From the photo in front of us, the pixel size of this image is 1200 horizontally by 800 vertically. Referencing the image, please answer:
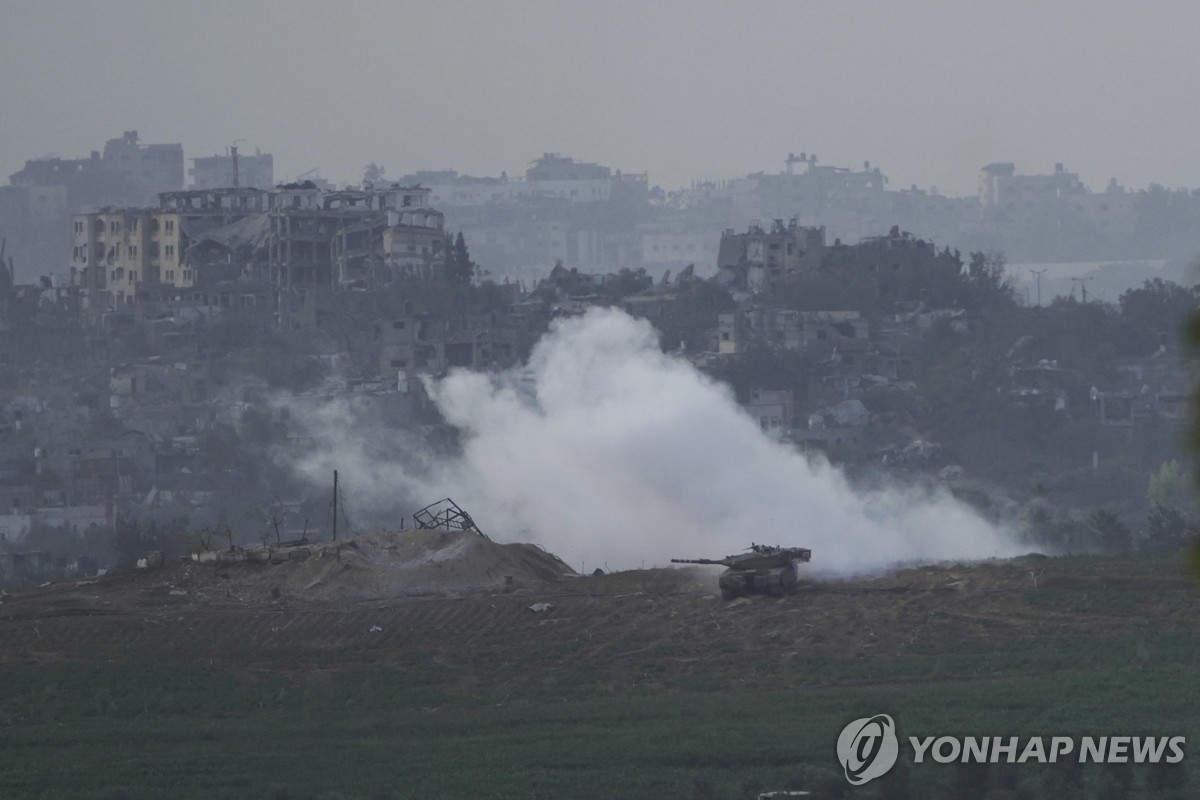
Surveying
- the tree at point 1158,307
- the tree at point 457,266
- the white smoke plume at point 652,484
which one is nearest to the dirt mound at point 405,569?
the white smoke plume at point 652,484

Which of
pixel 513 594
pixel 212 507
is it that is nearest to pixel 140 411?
pixel 212 507

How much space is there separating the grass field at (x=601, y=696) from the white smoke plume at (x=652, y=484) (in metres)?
6.74

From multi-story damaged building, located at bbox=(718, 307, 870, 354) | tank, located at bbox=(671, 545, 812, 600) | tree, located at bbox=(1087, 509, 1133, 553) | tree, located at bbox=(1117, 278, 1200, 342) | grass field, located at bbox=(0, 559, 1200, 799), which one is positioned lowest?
tree, located at bbox=(1087, 509, 1133, 553)

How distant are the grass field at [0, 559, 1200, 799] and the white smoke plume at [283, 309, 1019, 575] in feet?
22.1

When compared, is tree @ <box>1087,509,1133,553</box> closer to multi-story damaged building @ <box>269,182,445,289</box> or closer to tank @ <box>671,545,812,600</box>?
tank @ <box>671,545,812,600</box>

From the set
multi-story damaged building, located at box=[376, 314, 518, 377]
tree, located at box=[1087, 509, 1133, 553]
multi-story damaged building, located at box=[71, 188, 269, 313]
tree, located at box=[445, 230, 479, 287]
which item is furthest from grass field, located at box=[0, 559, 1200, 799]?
multi-story damaged building, located at box=[71, 188, 269, 313]

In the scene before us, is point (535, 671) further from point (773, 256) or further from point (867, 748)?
point (773, 256)

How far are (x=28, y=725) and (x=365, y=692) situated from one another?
13.5 feet

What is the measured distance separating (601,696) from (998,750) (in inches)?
276

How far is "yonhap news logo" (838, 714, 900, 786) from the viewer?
86.5ft

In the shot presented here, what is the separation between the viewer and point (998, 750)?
26922 mm

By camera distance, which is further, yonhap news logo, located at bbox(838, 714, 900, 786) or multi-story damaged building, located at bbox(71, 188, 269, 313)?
multi-story damaged building, located at bbox(71, 188, 269, 313)

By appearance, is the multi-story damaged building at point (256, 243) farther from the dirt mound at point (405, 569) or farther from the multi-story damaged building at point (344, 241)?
the dirt mound at point (405, 569)

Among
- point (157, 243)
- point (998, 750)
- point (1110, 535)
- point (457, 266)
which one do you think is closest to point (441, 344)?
point (457, 266)
